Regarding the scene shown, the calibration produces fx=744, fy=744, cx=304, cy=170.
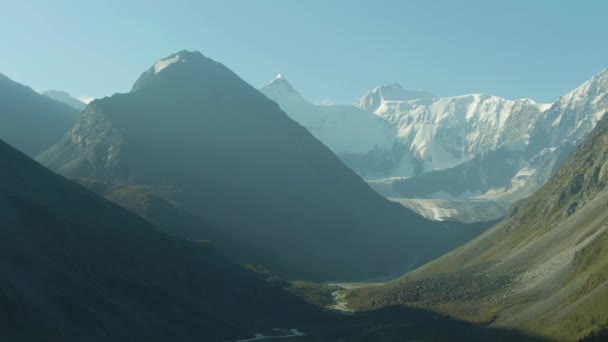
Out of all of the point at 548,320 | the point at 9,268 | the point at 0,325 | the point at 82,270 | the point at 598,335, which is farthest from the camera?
the point at 82,270

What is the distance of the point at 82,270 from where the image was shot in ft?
626

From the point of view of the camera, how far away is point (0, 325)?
13412 centimetres

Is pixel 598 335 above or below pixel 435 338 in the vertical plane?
above

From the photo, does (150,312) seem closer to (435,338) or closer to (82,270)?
(82,270)

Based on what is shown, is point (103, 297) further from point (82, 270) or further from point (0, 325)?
point (0, 325)

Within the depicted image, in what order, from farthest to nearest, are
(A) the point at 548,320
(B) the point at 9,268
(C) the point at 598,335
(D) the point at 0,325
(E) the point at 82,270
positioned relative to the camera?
(E) the point at 82,270, (A) the point at 548,320, (B) the point at 9,268, (C) the point at 598,335, (D) the point at 0,325

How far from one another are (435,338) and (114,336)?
83.0 metres

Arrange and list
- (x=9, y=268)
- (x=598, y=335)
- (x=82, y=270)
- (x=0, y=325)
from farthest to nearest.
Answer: (x=82, y=270), (x=9, y=268), (x=598, y=335), (x=0, y=325)

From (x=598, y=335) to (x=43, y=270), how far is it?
117980 mm

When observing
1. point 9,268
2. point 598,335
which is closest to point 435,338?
point 598,335

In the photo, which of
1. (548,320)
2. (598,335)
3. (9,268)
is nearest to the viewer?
(598,335)

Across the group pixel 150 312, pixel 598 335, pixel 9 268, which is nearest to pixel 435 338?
pixel 598 335

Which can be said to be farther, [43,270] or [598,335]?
[43,270]

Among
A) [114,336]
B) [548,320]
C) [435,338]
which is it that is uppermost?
[548,320]
